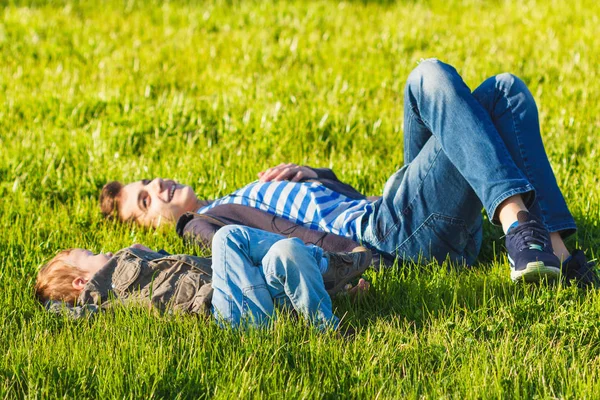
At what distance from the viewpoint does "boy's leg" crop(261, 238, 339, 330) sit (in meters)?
3.65

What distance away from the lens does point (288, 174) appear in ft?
16.3

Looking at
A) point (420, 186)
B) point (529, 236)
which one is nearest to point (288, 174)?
point (420, 186)

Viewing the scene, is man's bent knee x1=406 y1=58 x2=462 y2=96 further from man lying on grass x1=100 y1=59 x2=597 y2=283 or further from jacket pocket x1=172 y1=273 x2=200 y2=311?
jacket pocket x1=172 y1=273 x2=200 y2=311

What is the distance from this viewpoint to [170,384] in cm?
322

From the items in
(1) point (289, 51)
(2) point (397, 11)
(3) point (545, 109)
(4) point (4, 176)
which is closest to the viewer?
(4) point (4, 176)

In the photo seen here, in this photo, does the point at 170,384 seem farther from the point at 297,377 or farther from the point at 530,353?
the point at 530,353

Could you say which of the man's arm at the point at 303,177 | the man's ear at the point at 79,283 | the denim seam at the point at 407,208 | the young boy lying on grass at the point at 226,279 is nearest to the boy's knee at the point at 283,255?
the young boy lying on grass at the point at 226,279

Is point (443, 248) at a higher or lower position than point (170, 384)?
higher

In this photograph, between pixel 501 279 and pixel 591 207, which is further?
pixel 591 207

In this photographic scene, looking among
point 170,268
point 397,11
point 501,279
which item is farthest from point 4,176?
point 397,11

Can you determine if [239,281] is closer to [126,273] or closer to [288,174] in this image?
[126,273]

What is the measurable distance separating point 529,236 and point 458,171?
55 centimetres

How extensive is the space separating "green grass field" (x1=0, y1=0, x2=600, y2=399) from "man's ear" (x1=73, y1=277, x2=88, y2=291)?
272 mm

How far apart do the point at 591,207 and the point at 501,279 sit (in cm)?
130
